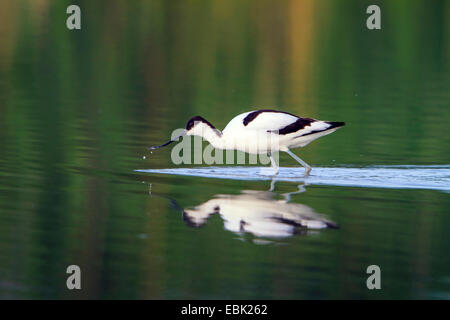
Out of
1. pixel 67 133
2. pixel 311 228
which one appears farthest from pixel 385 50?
pixel 311 228

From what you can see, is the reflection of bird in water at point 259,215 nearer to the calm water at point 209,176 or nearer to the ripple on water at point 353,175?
the calm water at point 209,176

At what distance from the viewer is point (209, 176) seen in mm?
13758

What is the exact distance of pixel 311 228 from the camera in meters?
10.5

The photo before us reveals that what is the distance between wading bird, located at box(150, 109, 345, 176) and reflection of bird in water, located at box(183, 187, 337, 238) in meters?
1.82

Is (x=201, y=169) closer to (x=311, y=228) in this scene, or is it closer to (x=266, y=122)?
(x=266, y=122)

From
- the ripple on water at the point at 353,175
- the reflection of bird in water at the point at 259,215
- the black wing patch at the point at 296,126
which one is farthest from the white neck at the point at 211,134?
the reflection of bird in water at the point at 259,215

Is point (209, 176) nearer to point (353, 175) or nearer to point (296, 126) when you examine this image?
point (296, 126)

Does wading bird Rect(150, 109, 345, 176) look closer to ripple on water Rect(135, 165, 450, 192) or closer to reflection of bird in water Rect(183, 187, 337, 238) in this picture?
ripple on water Rect(135, 165, 450, 192)

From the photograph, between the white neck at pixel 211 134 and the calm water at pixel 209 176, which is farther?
the white neck at pixel 211 134

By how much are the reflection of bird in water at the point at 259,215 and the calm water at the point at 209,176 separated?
0.04m

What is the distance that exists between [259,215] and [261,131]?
306 centimetres

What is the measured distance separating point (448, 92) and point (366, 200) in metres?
14.1

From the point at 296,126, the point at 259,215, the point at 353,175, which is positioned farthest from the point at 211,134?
the point at 259,215

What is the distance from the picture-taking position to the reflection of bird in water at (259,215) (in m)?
10.4
